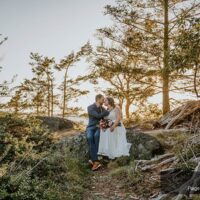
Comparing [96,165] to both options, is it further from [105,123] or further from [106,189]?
[106,189]

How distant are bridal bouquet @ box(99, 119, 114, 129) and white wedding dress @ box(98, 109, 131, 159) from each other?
0.31 ft

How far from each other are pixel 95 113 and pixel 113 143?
1145 millimetres

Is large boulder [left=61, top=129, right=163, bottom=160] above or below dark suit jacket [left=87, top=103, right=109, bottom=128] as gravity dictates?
below

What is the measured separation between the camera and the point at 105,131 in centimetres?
1099

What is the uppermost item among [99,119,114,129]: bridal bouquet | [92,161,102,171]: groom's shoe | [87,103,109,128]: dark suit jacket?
[87,103,109,128]: dark suit jacket

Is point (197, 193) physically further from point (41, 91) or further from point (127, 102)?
point (41, 91)

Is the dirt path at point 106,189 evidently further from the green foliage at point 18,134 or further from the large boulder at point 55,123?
the large boulder at point 55,123

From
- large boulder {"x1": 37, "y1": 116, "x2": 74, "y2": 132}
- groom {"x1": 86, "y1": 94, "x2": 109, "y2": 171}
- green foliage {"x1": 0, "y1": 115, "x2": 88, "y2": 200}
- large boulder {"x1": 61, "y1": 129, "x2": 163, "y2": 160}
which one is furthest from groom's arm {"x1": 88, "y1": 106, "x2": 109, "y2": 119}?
large boulder {"x1": 37, "y1": 116, "x2": 74, "y2": 132}

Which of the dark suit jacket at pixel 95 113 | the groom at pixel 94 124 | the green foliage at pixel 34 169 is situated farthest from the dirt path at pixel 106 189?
the dark suit jacket at pixel 95 113

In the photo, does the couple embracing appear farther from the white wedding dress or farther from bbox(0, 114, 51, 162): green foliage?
bbox(0, 114, 51, 162): green foliage

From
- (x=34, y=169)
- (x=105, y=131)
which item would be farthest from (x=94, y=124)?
(x=34, y=169)

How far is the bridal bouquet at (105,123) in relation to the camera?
1081 centimetres

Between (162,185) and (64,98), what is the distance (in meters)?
21.8

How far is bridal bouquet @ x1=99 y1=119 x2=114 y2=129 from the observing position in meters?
10.8
